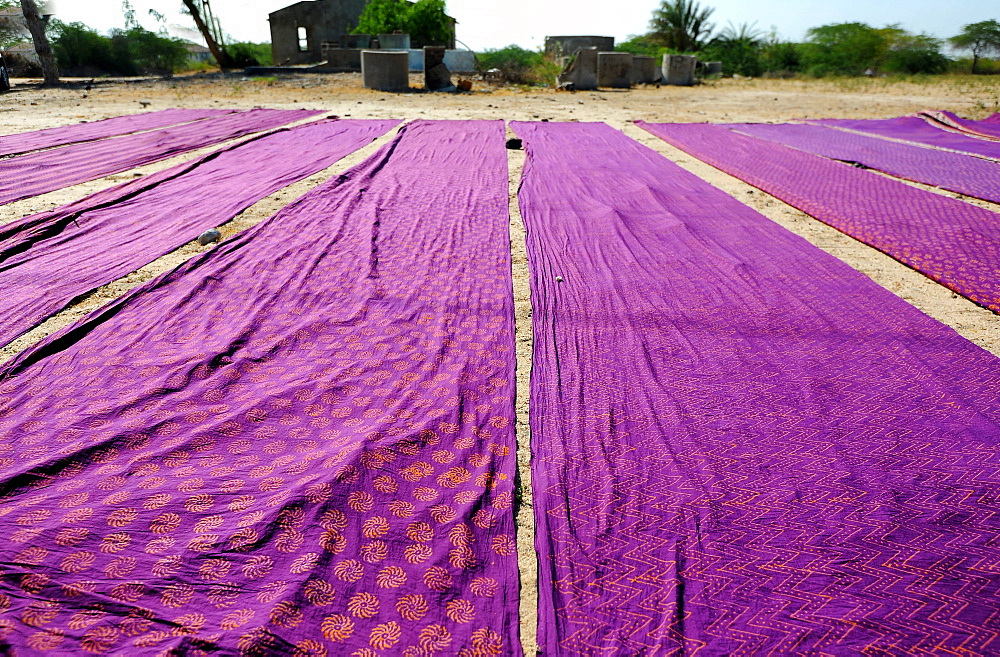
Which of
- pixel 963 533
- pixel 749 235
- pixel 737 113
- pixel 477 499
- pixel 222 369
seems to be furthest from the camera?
pixel 737 113

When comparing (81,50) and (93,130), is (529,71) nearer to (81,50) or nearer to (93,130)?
(93,130)

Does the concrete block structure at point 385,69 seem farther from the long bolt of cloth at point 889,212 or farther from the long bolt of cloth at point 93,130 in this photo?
the long bolt of cloth at point 889,212

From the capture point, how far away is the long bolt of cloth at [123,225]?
2.97m

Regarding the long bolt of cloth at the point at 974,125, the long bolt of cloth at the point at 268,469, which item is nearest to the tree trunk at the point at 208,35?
the long bolt of cloth at the point at 974,125

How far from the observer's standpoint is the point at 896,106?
39.6 feet

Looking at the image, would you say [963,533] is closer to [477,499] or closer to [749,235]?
[477,499]

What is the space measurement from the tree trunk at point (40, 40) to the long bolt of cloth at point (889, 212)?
638 inches

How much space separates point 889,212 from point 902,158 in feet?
8.17

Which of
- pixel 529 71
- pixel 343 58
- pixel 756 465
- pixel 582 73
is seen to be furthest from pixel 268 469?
pixel 343 58

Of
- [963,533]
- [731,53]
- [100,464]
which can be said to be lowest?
[963,533]

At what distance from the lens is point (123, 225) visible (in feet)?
13.1

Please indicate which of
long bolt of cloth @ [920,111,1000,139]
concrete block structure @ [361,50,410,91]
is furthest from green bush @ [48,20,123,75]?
long bolt of cloth @ [920,111,1000,139]

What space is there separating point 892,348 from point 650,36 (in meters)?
28.0

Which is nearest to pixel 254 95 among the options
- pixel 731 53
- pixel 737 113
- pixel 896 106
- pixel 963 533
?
pixel 737 113
